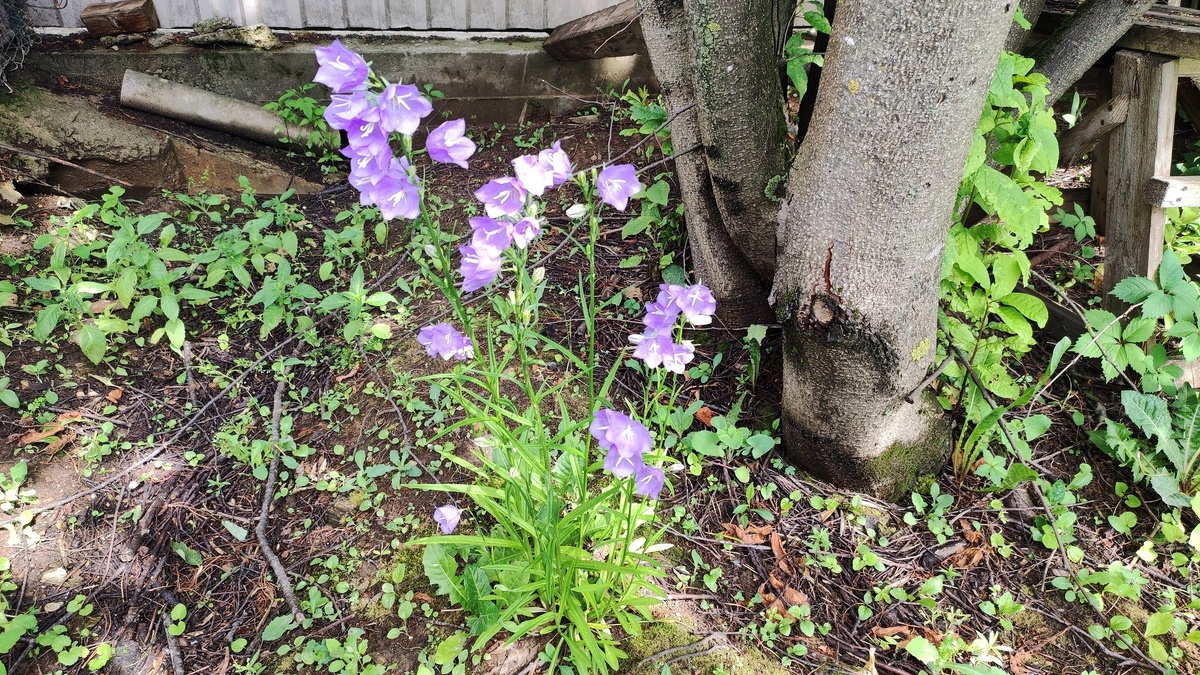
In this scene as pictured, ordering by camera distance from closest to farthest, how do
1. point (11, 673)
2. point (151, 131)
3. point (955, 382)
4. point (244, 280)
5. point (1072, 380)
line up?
point (11, 673)
point (955, 382)
point (1072, 380)
point (244, 280)
point (151, 131)

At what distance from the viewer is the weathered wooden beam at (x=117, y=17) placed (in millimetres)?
3574

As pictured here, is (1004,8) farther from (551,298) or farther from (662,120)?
(551,298)

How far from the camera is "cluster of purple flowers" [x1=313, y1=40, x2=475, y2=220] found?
1188 mm

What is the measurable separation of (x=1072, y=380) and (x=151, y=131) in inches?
158

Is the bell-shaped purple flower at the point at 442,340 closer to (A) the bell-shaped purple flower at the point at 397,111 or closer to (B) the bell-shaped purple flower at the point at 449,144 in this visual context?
(B) the bell-shaped purple flower at the point at 449,144

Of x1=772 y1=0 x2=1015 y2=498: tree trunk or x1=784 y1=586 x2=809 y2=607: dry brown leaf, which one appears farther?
x1=784 y1=586 x2=809 y2=607: dry brown leaf

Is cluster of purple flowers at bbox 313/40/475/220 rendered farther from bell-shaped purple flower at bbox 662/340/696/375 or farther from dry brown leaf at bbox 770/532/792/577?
dry brown leaf at bbox 770/532/792/577

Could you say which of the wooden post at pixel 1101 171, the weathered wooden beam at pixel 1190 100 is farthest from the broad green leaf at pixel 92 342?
the weathered wooden beam at pixel 1190 100

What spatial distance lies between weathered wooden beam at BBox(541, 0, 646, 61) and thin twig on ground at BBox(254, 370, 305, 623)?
6.73 feet

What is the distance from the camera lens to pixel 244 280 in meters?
2.79

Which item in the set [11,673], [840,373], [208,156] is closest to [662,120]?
[840,373]

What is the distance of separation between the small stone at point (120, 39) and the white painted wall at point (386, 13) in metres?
0.16

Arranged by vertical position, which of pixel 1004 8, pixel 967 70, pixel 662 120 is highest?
pixel 1004 8

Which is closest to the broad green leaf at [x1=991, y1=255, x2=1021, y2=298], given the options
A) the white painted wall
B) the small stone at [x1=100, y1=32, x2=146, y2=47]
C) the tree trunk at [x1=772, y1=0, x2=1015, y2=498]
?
the tree trunk at [x1=772, y1=0, x2=1015, y2=498]
